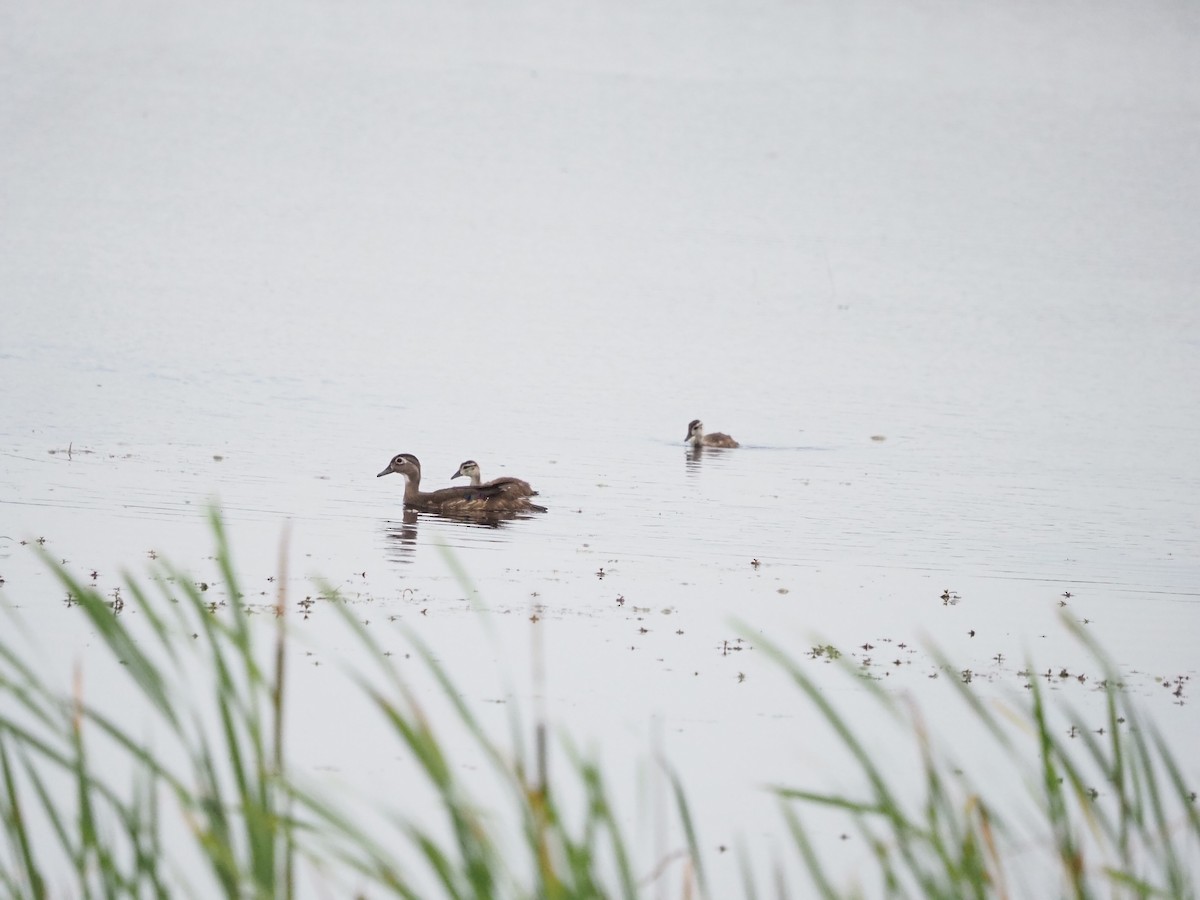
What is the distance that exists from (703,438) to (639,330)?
18.7 meters

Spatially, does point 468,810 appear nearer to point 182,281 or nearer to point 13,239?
point 182,281

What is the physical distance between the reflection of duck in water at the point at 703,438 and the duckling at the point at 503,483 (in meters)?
4.62

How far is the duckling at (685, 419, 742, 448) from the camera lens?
69.7 feet

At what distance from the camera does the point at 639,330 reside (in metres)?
39.9

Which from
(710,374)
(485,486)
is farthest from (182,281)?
(485,486)

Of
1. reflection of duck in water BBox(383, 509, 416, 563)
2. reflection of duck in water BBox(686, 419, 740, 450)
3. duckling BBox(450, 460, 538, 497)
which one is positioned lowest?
reflection of duck in water BBox(383, 509, 416, 563)

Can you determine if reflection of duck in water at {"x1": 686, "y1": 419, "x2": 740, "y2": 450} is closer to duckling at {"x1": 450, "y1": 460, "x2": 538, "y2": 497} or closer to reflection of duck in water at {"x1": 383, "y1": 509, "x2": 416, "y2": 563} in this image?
duckling at {"x1": 450, "y1": 460, "x2": 538, "y2": 497}

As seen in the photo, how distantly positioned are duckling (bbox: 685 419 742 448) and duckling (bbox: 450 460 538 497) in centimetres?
463

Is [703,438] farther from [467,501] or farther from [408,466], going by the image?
[467,501]

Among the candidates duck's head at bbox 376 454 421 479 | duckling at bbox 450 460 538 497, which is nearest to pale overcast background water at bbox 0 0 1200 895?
duck's head at bbox 376 454 421 479

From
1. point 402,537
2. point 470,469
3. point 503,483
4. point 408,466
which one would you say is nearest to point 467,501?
point 503,483

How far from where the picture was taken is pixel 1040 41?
86.4m

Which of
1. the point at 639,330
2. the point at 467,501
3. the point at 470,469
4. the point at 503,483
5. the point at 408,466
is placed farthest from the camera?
the point at 639,330

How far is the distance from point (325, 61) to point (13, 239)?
104 feet
